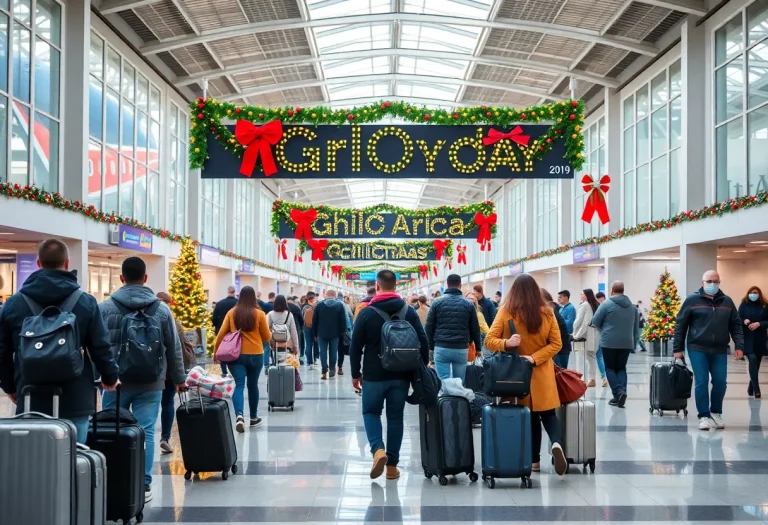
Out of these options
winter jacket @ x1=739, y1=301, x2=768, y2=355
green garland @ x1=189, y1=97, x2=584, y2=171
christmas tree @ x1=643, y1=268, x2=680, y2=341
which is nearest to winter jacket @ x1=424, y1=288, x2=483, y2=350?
green garland @ x1=189, y1=97, x2=584, y2=171

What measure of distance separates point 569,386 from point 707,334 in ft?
9.45

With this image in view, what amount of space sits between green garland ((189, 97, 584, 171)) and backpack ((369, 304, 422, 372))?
7099 millimetres

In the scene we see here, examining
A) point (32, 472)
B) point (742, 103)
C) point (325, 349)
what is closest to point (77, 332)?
point (32, 472)

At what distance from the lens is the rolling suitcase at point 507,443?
625 cm

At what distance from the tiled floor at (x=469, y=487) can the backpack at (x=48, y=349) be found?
1.37 m

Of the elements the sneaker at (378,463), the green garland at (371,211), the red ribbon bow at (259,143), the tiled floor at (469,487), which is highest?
the green garland at (371,211)

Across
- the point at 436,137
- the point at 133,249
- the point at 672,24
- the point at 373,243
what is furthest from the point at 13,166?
the point at 373,243

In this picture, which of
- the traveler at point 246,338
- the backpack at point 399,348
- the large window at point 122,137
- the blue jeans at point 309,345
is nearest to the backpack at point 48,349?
the backpack at point 399,348

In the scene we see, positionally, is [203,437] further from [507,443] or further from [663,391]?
[663,391]

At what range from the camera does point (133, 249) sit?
19781 mm

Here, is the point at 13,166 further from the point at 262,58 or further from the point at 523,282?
the point at 523,282

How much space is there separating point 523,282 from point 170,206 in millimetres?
19377

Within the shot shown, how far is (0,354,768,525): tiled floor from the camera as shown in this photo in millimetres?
5492

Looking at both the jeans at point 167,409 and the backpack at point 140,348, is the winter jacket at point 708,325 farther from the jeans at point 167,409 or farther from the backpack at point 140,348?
the backpack at point 140,348
